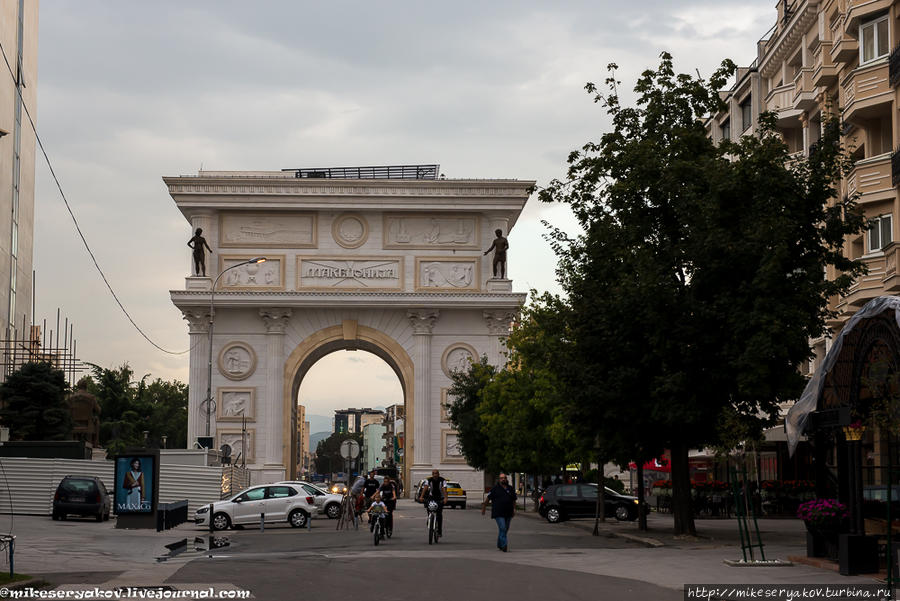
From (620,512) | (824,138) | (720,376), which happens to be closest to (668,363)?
(720,376)

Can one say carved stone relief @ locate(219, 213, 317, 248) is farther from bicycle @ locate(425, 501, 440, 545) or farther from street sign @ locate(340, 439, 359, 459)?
bicycle @ locate(425, 501, 440, 545)

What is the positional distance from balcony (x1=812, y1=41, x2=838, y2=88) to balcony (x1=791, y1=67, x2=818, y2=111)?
1995mm

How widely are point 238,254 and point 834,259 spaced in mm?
45048

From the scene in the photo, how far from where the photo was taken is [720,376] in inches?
1113

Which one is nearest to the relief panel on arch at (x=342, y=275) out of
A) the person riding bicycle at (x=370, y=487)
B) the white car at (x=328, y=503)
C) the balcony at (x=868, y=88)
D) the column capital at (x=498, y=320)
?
the column capital at (x=498, y=320)

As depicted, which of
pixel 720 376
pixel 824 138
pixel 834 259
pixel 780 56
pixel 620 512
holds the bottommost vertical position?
pixel 620 512

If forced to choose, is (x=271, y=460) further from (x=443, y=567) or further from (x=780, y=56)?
(x=443, y=567)

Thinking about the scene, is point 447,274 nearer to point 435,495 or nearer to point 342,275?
point 342,275

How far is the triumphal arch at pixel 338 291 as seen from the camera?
6831 cm

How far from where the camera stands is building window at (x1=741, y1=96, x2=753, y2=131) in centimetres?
5734

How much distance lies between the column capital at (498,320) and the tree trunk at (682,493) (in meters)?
38.4

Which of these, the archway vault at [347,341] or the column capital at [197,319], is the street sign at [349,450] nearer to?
the archway vault at [347,341]

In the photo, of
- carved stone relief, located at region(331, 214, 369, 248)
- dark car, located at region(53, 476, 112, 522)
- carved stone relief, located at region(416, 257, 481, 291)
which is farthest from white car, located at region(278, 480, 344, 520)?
carved stone relief, located at region(331, 214, 369, 248)

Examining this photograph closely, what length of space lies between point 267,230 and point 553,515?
104 ft
